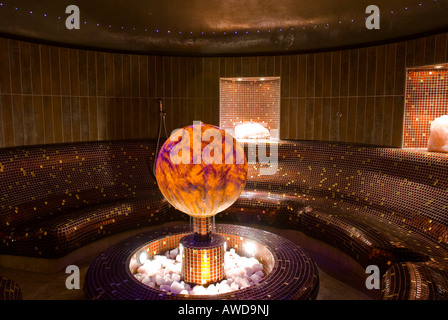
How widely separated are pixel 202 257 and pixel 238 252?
0.82 meters

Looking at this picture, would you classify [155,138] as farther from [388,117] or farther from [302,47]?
[388,117]

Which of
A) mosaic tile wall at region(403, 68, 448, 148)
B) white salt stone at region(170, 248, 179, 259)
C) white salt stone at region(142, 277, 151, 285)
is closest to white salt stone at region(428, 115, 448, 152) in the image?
mosaic tile wall at region(403, 68, 448, 148)

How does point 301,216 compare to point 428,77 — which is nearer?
point 301,216

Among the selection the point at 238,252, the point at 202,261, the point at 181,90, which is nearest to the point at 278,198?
the point at 238,252

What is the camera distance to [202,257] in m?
3.07

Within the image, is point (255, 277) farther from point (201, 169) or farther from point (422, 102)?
point (422, 102)

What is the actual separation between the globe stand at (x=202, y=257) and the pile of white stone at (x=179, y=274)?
8 centimetres

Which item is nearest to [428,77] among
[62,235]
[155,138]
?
[155,138]

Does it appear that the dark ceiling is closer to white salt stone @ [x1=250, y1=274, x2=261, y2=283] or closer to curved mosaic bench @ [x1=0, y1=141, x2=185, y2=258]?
curved mosaic bench @ [x1=0, y1=141, x2=185, y2=258]

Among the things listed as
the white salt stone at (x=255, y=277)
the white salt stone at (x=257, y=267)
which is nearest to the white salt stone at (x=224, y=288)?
the white salt stone at (x=255, y=277)

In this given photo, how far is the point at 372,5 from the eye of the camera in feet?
13.8

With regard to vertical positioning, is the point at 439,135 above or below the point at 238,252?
above

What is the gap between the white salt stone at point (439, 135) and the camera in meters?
4.48
